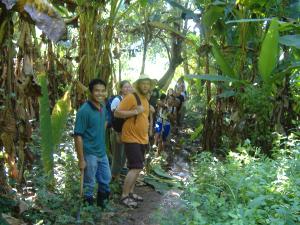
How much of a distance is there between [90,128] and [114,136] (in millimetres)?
1254

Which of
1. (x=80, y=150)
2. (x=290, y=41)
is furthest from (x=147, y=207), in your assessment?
(x=290, y=41)

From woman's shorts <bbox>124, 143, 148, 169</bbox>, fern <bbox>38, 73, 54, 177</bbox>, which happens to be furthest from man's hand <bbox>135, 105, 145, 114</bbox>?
fern <bbox>38, 73, 54, 177</bbox>

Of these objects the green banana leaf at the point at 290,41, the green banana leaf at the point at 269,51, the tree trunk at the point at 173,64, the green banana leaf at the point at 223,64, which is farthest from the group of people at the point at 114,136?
the tree trunk at the point at 173,64

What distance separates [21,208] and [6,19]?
1625 mm

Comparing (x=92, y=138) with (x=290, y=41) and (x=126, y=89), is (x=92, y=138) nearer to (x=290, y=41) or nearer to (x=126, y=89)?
(x=126, y=89)

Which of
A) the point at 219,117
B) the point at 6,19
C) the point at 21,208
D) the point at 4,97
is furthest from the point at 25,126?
the point at 219,117

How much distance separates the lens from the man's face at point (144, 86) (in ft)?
16.3

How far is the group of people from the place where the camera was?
4.38 metres

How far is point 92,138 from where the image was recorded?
4414mm

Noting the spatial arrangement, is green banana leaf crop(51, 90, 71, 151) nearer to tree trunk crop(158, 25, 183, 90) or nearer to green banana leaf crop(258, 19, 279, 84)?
green banana leaf crop(258, 19, 279, 84)

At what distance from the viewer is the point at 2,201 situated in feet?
12.3

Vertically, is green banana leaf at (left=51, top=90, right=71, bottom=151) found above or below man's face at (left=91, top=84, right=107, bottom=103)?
below

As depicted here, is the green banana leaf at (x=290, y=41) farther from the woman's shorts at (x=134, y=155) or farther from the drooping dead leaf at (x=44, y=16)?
the drooping dead leaf at (x=44, y=16)

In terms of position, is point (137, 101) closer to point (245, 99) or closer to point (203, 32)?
point (245, 99)
